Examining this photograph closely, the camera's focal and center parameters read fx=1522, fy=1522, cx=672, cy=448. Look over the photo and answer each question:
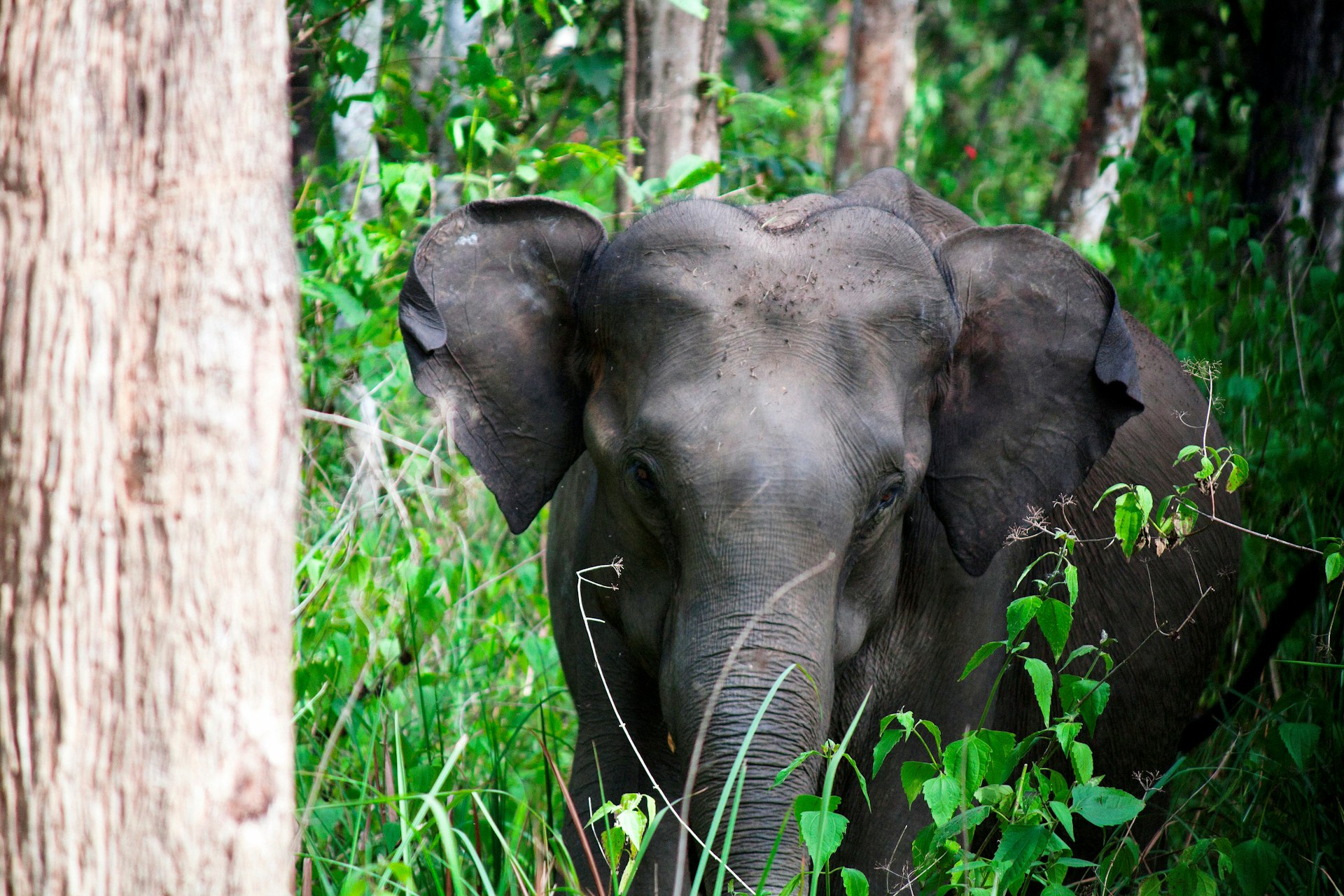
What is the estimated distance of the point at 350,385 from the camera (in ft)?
17.8

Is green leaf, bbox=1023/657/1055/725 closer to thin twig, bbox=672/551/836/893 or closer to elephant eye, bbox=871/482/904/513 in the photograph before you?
thin twig, bbox=672/551/836/893

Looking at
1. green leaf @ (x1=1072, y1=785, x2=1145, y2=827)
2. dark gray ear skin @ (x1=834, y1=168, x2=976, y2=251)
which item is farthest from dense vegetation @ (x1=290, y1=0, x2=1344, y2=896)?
dark gray ear skin @ (x1=834, y1=168, x2=976, y2=251)

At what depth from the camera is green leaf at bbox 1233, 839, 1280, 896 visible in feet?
8.29

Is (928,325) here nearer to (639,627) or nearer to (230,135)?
(639,627)

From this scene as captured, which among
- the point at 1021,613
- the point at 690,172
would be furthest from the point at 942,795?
the point at 690,172

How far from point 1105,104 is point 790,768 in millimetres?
5054

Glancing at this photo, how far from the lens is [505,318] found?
3.21 m

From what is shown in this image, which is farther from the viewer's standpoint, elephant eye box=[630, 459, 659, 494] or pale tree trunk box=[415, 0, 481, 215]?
pale tree trunk box=[415, 0, 481, 215]

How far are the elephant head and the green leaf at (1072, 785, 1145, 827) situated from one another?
0.46m

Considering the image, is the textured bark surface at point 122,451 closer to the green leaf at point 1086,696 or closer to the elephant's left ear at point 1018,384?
the green leaf at point 1086,696

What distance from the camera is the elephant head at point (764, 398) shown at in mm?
2629

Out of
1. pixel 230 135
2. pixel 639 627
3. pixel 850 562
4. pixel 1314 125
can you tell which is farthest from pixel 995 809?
pixel 1314 125

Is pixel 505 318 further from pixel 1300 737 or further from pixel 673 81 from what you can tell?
pixel 673 81

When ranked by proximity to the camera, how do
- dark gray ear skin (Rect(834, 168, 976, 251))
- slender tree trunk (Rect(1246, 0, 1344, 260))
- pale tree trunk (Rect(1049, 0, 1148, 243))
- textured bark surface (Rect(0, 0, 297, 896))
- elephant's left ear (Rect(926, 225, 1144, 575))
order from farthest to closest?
slender tree trunk (Rect(1246, 0, 1344, 260)) → pale tree trunk (Rect(1049, 0, 1148, 243)) → dark gray ear skin (Rect(834, 168, 976, 251)) → elephant's left ear (Rect(926, 225, 1144, 575)) → textured bark surface (Rect(0, 0, 297, 896))
